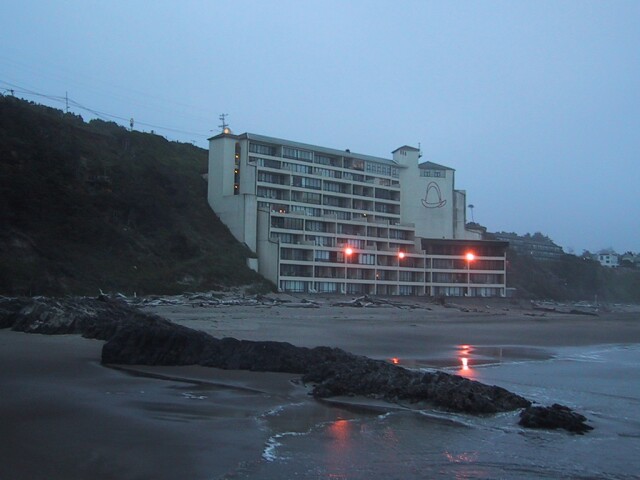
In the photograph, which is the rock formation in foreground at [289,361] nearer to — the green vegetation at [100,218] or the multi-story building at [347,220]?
the green vegetation at [100,218]

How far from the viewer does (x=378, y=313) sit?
142 feet

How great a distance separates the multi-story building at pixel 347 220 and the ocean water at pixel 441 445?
5018 cm

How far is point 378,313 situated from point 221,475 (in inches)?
1441

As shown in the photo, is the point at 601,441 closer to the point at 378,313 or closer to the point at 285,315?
the point at 285,315

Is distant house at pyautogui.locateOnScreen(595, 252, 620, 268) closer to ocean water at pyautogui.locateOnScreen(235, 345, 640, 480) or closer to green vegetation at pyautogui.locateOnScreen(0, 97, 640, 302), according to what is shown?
green vegetation at pyautogui.locateOnScreen(0, 97, 640, 302)

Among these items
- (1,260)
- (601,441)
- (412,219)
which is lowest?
(601,441)

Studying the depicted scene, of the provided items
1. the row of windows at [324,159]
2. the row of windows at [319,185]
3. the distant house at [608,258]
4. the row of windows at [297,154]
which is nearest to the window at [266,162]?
the row of windows at [324,159]

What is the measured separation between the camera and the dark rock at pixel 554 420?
10117 millimetres

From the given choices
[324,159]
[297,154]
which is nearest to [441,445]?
[297,154]

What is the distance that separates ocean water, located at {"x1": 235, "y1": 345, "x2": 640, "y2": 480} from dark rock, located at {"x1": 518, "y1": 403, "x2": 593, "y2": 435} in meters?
0.19

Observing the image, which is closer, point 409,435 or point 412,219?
point 409,435

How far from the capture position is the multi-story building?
6475 cm

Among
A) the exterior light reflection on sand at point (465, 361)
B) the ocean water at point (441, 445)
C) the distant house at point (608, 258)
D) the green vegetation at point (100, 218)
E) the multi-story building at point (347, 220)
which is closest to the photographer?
the ocean water at point (441, 445)

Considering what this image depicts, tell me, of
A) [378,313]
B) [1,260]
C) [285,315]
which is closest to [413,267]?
[378,313]
